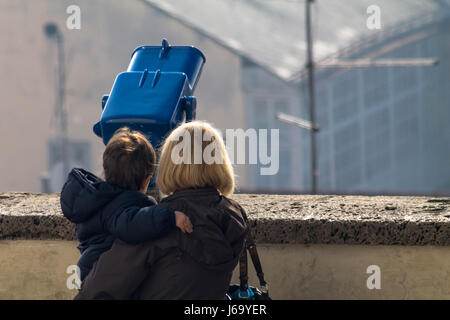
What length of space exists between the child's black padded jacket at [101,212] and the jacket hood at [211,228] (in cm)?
7

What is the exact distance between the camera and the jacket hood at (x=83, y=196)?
9.64ft

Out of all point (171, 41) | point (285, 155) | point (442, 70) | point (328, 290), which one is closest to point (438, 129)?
point (442, 70)

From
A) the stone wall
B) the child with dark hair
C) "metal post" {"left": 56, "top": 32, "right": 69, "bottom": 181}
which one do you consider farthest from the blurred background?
the child with dark hair

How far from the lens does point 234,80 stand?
909 inches

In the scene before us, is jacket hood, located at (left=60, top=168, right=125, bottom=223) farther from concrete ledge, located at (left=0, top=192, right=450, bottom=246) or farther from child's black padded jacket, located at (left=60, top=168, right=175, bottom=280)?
concrete ledge, located at (left=0, top=192, right=450, bottom=246)

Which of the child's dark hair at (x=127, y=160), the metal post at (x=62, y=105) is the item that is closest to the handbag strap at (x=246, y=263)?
the child's dark hair at (x=127, y=160)

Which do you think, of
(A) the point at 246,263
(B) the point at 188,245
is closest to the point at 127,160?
(B) the point at 188,245

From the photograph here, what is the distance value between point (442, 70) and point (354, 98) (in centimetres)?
569

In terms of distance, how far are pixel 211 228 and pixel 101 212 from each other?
38cm

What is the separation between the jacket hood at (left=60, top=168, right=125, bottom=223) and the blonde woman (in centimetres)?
16

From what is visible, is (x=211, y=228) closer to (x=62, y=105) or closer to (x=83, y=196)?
(x=83, y=196)

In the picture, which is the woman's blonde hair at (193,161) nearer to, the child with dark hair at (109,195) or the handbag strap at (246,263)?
the child with dark hair at (109,195)

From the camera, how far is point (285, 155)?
78.7 feet
